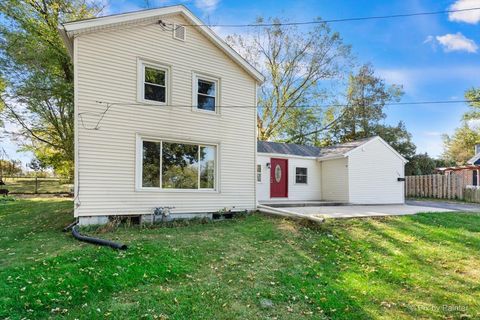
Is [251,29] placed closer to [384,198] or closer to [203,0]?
[203,0]

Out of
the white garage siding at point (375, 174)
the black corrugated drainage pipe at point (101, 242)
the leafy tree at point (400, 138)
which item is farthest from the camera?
the leafy tree at point (400, 138)

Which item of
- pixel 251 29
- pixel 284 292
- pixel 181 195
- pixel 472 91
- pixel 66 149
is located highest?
pixel 251 29

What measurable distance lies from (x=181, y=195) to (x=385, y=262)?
19.5 ft

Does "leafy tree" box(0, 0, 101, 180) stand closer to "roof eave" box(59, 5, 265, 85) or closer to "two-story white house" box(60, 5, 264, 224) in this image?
"roof eave" box(59, 5, 265, 85)

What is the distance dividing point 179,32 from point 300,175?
353 inches

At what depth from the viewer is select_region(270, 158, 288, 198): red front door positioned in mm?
14234

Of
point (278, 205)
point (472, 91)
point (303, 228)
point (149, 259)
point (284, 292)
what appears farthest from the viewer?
point (472, 91)

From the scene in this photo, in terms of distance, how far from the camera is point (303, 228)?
27.1ft

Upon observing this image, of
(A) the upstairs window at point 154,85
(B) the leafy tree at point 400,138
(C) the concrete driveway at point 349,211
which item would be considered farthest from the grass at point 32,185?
(B) the leafy tree at point 400,138

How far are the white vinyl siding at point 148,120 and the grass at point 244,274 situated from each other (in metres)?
1.24

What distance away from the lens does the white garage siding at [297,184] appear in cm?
1388

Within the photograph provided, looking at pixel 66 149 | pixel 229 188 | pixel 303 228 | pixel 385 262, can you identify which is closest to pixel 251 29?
pixel 66 149

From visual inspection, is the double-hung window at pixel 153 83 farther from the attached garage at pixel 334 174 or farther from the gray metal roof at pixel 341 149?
the gray metal roof at pixel 341 149

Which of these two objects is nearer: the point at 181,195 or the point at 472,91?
the point at 181,195
